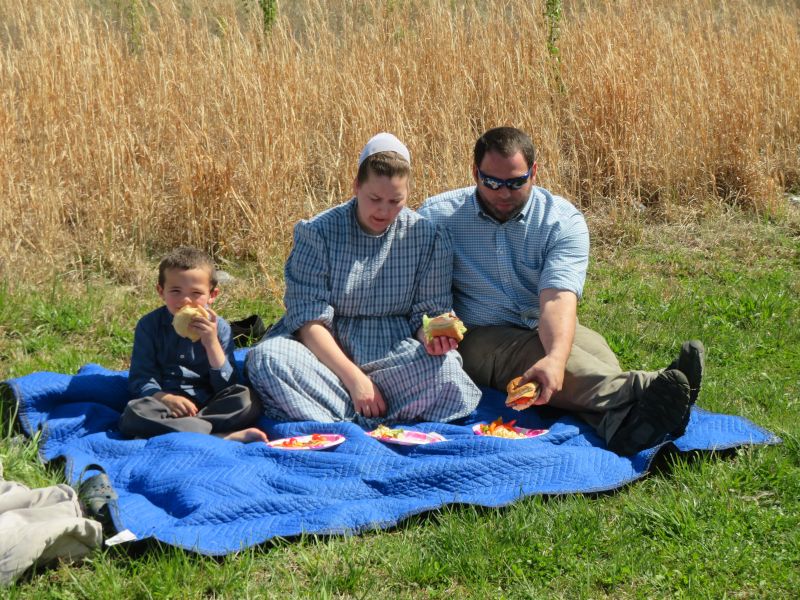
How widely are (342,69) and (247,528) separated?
5.35 meters

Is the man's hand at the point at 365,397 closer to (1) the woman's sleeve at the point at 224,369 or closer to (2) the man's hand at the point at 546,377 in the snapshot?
(1) the woman's sleeve at the point at 224,369

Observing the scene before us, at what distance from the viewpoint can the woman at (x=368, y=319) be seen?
4223mm

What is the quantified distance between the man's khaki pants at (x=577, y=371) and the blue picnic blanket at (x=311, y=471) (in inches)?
4.1

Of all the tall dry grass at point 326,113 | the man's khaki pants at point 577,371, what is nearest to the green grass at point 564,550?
the man's khaki pants at point 577,371

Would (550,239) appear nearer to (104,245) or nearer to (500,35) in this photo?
(104,245)

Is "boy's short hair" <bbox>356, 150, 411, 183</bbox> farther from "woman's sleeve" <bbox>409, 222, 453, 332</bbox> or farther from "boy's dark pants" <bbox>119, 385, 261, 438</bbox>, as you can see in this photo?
"boy's dark pants" <bbox>119, 385, 261, 438</bbox>

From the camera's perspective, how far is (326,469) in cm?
372

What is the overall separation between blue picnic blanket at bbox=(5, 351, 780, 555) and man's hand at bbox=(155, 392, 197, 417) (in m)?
0.22

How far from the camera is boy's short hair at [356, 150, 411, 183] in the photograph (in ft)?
13.6

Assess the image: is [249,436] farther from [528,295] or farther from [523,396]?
[528,295]

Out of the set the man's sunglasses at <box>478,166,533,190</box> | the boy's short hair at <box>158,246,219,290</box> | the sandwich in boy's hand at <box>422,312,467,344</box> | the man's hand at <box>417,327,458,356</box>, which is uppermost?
the man's sunglasses at <box>478,166,533,190</box>

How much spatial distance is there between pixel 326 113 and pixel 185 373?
12.0ft

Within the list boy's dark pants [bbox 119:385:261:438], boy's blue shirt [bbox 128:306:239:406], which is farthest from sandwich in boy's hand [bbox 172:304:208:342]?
boy's dark pants [bbox 119:385:261:438]

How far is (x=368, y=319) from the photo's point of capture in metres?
4.56
